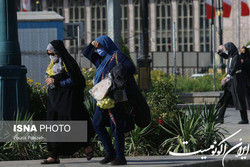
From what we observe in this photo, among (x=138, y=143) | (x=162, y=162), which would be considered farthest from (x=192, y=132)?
(x=162, y=162)

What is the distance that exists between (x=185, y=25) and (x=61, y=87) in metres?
77.6

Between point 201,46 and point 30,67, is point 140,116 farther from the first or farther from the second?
point 201,46

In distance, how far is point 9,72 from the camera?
9.85 metres

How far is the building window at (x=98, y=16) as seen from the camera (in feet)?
288

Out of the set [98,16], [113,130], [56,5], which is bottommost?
[113,130]

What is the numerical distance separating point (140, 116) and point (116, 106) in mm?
332

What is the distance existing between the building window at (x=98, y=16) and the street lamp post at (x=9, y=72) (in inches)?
3078

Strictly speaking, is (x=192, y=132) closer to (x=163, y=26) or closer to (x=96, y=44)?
(x=96, y=44)

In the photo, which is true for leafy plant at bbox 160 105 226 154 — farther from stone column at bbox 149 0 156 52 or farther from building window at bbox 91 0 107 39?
building window at bbox 91 0 107 39

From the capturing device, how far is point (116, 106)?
27.6 feet

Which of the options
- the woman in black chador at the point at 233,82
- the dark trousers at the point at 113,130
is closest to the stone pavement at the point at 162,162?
the dark trousers at the point at 113,130

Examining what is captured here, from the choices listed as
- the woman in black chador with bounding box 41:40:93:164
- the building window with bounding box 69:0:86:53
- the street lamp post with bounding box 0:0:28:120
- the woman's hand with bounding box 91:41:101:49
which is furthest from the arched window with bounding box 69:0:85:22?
the woman's hand with bounding box 91:41:101:49

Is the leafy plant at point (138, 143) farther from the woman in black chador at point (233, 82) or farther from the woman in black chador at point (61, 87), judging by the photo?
the woman in black chador at point (233, 82)

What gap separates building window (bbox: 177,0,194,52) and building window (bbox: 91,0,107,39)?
9241 mm
